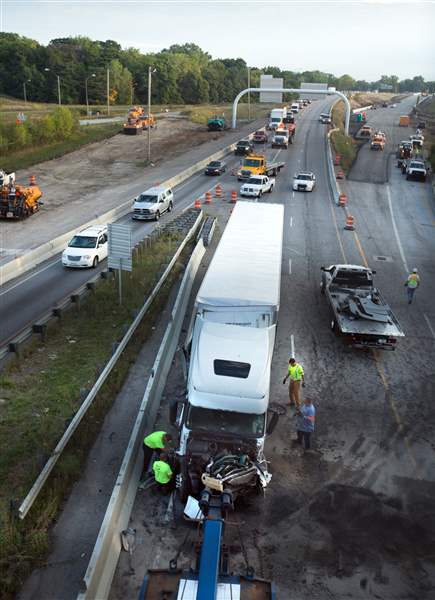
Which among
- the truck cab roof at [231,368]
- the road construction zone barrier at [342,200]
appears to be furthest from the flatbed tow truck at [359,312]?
the road construction zone barrier at [342,200]

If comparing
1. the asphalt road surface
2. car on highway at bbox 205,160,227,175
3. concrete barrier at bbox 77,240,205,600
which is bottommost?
the asphalt road surface

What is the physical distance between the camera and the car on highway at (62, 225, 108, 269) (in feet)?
84.8

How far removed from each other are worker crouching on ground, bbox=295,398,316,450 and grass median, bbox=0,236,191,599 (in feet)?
15.9

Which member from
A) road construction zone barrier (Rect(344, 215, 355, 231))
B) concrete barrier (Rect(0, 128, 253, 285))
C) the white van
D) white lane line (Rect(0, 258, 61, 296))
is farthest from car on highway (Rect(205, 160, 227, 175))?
white lane line (Rect(0, 258, 61, 296))

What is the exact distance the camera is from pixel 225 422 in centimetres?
1134

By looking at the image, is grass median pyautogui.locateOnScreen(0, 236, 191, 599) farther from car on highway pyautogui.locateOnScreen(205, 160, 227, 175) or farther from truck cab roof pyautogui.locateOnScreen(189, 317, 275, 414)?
car on highway pyautogui.locateOnScreen(205, 160, 227, 175)

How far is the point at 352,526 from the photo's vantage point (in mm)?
10602

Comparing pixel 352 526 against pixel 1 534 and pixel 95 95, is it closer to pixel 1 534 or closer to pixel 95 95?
pixel 1 534

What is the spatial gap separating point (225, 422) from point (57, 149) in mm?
57003

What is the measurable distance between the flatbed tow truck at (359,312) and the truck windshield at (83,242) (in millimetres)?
11454

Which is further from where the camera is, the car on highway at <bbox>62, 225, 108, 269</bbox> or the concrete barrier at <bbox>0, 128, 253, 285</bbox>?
the car on highway at <bbox>62, 225, 108, 269</bbox>

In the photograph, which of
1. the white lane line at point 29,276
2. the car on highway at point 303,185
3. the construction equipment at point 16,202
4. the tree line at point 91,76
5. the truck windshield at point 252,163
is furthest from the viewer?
the tree line at point 91,76

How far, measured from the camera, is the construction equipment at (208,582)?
7.00 m

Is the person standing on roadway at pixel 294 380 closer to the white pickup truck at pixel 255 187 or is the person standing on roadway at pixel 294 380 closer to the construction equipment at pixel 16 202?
the construction equipment at pixel 16 202
